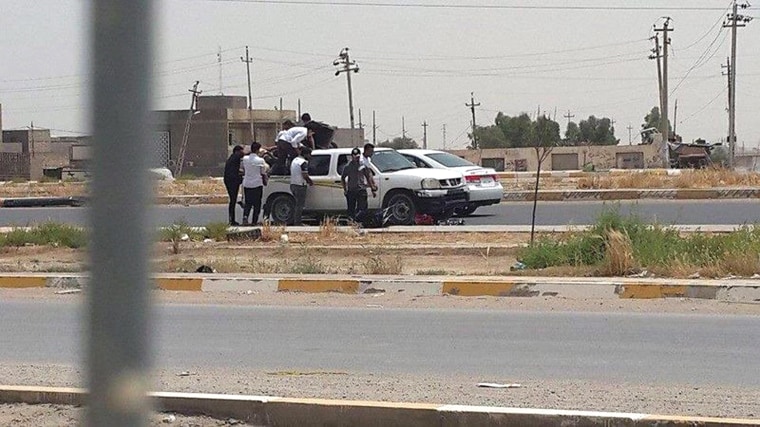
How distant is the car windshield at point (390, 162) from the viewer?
20984mm

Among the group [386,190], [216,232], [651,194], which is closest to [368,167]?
[386,190]

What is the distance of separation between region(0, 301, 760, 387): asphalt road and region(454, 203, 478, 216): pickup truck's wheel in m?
10.00

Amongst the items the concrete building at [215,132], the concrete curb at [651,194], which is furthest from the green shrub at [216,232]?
the concrete building at [215,132]

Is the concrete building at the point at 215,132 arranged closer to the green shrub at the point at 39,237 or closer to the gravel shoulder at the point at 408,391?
the green shrub at the point at 39,237

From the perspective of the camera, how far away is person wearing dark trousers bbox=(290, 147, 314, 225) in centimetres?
2059

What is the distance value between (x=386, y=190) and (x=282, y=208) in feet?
7.59

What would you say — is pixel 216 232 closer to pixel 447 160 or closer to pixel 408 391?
pixel 447 160

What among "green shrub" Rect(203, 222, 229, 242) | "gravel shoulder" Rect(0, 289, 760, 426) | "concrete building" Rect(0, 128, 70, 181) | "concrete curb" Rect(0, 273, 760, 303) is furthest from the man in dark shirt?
"concrete building" Rect(0, 128, 70, 181)

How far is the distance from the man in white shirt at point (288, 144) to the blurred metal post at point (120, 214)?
19684mm

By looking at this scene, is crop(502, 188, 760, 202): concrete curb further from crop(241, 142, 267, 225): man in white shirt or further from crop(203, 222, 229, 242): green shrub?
crop(203, 222, 229, 242): green shrub

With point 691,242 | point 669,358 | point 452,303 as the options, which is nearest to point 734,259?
point 691,242

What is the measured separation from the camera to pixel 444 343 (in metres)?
9.52

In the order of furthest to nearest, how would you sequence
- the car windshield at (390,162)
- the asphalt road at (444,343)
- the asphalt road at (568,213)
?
the asphalt road at (568,213) → the car windshield at (390,162) → the asphalt road at (444,343)

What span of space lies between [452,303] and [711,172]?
24739 millimetres
